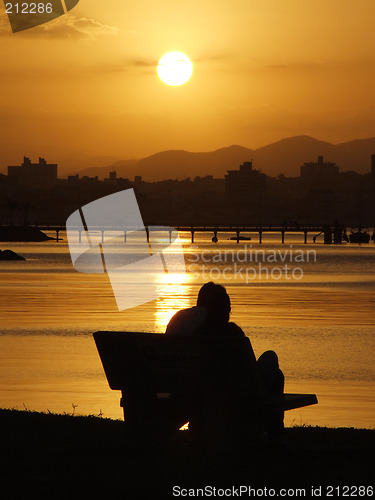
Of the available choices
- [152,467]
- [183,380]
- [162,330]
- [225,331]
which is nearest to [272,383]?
[225,331]

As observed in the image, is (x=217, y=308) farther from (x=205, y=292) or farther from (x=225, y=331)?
(x=205, y=292)

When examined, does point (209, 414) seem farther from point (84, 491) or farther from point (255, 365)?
point (84, 491)

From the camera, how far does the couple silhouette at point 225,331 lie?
782 cm

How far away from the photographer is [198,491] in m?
6.88

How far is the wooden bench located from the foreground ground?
0.88ft

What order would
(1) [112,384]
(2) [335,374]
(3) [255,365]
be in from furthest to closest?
(2) [335,374] → (1) [112,384] → (3) [255,365]

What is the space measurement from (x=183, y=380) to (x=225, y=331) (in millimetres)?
503

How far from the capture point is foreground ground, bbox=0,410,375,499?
689 cm

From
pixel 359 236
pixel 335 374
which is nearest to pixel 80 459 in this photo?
pixel 335 374

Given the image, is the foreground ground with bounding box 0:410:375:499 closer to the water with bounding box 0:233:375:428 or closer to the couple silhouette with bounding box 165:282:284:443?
the couple silhouette with bounding box 165:282:284:443

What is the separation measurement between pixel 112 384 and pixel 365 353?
14866 millimetres

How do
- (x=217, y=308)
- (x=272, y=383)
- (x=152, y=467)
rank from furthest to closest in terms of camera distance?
(x=272, y=383), (x=217, y=308), (x=152, y=467)

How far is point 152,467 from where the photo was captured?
25.0ft

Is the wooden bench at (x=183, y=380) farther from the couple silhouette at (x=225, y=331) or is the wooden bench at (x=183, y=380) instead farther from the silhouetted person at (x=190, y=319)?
the silhouetted person at (x=190, y=319)
